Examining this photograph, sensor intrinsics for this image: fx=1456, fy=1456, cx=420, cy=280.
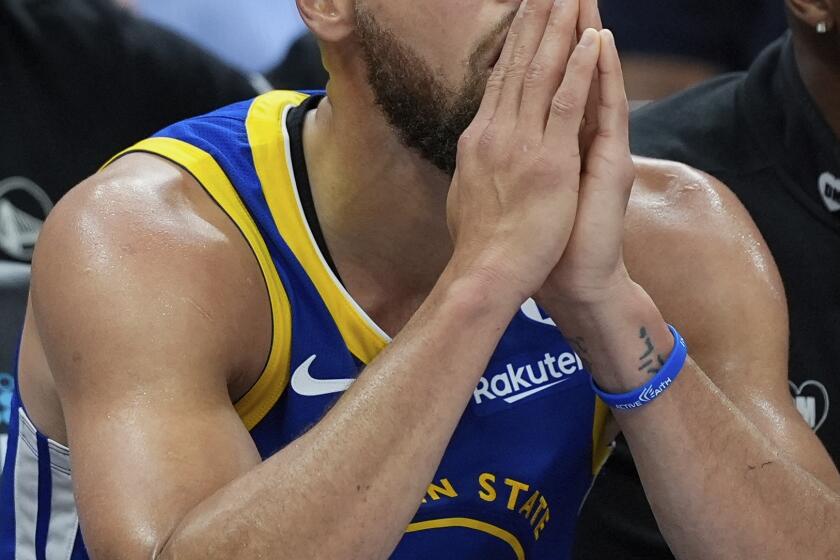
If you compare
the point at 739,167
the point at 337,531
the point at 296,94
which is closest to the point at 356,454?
the point at 337,531

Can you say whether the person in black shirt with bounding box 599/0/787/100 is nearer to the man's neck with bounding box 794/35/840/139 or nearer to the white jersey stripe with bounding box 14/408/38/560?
the man's neck with bounding box 794/35/840/139

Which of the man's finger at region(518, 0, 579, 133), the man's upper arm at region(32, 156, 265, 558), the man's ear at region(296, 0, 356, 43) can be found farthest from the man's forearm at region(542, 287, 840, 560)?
the man's ear at region(296, 0, 356, 43)

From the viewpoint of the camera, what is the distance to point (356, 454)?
5.98 ft

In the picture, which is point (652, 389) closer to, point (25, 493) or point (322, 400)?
point (322, 400)

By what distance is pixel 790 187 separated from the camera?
295 centimetres

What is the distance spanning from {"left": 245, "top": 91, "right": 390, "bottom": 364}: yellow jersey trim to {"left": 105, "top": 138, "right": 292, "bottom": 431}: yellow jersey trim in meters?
0.06

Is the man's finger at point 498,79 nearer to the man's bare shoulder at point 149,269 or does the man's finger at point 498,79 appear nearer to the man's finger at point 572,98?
the man's finger at point 572,98

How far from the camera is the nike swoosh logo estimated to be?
2.20 metres

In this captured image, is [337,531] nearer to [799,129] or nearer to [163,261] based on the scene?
[163,261]

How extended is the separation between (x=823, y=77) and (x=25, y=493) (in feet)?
5.79

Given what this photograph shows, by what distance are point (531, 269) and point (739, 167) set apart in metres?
1.15

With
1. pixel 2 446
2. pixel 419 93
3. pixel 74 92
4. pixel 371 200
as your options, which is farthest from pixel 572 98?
pixel 74 92

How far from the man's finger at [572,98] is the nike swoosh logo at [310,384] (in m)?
0.51

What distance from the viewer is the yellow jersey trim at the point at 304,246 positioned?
7.39 ft
